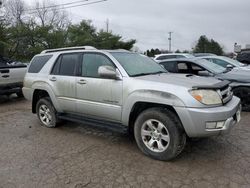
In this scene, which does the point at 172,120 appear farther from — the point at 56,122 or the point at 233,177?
the point at 56,122

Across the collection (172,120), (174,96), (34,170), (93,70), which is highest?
(93,70)

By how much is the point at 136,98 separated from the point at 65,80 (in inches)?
72.3

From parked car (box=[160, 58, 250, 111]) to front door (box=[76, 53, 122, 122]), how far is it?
11.5 ft

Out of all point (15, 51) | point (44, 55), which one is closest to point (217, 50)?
point (15, 51)

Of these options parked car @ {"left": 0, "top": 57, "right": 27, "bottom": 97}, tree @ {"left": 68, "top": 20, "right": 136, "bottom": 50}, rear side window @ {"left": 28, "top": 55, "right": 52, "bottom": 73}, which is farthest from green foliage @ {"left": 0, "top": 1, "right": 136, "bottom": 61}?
rear side window @ {"left": 28, "top": 55, "right": 52, "bottom": 73}

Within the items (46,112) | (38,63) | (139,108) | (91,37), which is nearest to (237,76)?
(139,108)

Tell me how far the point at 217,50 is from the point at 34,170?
65691 millimetres

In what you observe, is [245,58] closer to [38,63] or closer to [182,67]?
[182,67]

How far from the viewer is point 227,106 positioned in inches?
137

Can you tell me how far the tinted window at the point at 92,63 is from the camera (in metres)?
4.34

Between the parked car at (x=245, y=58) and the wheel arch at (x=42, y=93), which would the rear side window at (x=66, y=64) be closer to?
the wheel arch at (x=42, y=93)

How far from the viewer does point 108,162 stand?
3.67 metres

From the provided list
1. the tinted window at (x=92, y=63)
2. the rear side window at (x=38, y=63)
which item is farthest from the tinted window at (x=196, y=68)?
the rear side window at (x=38, y=63)

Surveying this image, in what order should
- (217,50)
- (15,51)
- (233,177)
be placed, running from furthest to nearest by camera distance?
(217,50) < (15,51) < (233,177)
